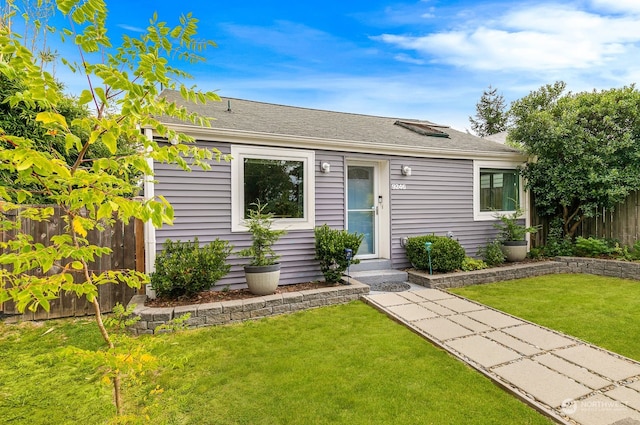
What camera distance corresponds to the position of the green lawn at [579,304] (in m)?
3.57

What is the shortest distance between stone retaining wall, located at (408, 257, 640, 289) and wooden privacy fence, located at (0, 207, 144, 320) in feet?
15.9

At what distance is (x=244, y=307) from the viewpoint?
14.3 feet

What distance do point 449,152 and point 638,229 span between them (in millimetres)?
4485

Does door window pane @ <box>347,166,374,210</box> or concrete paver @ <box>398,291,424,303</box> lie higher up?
door window pane @ <box>347,166,374,210</box>

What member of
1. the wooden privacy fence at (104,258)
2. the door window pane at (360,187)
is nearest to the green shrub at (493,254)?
the door window pane at (360,187)

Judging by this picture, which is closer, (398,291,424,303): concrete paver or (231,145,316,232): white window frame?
(398,291,424,303): concrete paver

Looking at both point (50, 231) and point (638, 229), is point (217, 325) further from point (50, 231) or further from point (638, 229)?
point (638, 229)

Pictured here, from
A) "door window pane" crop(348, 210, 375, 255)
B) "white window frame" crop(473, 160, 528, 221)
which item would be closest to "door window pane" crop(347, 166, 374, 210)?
"door window pane" crop(348, 210, 375, 255)

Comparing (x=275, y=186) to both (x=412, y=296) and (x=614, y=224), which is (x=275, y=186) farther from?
(x=614, y=224)

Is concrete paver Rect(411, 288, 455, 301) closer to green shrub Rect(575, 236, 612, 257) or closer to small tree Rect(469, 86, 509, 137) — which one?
green shrub Rect(575, 236, 612, 257)

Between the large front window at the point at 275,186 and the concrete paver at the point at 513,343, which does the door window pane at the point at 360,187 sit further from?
the concrete paver at the point at 513,343

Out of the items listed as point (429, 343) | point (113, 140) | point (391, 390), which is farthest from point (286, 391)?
point (113, 140)

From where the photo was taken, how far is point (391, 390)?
8.55ft

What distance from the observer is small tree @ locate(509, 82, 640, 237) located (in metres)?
6.59
